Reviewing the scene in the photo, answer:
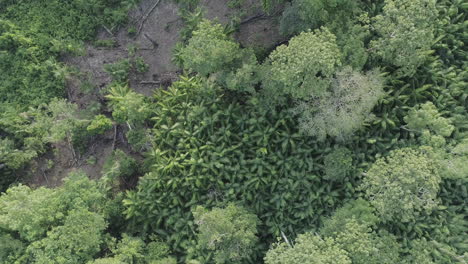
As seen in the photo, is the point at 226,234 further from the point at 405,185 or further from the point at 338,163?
the point at 405,185

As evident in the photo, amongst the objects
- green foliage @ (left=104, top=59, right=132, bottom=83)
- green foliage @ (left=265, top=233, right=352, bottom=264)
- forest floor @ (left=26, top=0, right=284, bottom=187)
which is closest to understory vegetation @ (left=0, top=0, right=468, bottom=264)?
green foliage @ (left=265, top=233, right=352, bottom=264)

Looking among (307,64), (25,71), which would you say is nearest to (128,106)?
(25,71)

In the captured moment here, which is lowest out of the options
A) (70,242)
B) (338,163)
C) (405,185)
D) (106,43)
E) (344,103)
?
(70,242)

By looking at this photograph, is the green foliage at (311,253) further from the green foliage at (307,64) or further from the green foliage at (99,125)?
the green foliage at (99,125)

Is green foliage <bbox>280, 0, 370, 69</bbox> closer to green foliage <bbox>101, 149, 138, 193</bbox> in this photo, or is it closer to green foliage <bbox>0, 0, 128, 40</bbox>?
green foliage <bbox>101, 149, 138, 193</bbox>

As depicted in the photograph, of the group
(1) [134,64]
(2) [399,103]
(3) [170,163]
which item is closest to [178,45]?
(1) [134,64]
